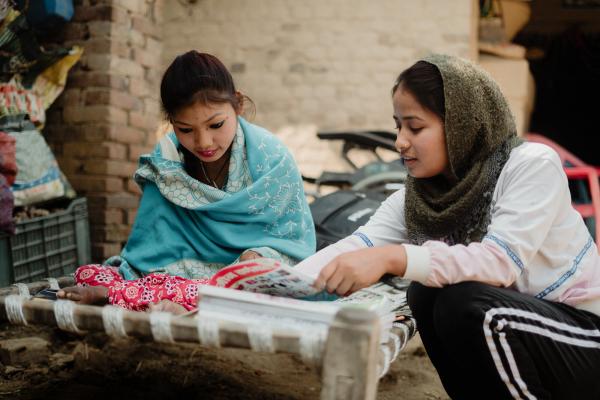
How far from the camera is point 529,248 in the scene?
1.62 metres

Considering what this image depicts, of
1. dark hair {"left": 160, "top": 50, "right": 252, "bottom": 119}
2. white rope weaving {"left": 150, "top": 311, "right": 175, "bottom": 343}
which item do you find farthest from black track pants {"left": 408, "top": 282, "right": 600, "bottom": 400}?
dark hair {"left": 160, "top": 50, "right": 252, "bottom": 119}

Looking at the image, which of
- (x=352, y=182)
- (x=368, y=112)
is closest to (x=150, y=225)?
(x=352, y=182)

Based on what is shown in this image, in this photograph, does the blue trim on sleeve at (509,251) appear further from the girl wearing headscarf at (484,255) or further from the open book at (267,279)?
the open book at (267,279)

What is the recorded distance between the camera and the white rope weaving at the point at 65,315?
66.1 inches

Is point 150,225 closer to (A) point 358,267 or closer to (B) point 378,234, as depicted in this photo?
(B) point 378,234

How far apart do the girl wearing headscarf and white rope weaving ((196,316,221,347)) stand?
11.2 inches

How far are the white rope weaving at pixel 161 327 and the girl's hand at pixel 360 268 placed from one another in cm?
37

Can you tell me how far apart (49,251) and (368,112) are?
369cm

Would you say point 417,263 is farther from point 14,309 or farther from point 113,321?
point 14,309

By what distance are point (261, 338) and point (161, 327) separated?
0.87 ft

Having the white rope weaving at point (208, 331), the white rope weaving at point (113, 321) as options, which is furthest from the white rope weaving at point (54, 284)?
the white rope weaving at point (208, 331)

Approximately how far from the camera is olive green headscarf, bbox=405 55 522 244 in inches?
68.5

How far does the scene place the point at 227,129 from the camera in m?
2.38

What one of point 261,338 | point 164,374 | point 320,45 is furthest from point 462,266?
point 320,45
